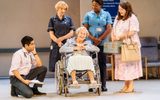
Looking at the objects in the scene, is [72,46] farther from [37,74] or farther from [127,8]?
[127,8]

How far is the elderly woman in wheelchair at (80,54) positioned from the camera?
17.7ft

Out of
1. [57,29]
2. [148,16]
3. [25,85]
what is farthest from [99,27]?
[148,16]

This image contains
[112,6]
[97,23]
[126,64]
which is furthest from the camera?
[112,6]

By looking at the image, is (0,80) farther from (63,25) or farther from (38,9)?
(63,25)

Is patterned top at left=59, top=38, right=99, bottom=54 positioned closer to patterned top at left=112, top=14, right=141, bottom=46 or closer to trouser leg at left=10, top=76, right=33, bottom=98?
patterned top at left=112, top=14, right=141, bottom=46

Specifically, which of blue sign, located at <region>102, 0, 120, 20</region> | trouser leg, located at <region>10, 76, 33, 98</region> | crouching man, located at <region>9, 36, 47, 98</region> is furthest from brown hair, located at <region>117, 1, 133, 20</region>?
blue sign, located at <region>102, 0, 120, 20</region>

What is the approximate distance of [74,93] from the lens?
5875 mm

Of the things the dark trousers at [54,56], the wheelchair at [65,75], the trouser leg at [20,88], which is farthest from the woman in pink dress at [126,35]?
the trouser leg at [20,88]

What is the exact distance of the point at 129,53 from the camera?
5.68 metres

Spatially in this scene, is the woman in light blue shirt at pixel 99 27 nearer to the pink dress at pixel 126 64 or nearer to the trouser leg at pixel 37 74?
the pink dress at pixel 126 64

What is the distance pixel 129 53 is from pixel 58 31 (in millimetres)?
1145

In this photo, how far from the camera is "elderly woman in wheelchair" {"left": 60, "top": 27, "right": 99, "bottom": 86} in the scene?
541 centimetres

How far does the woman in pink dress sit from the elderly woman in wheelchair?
478 mm

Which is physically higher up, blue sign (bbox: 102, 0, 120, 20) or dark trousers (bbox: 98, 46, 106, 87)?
blue sign (bbox: 102, 0, 120, 20)
